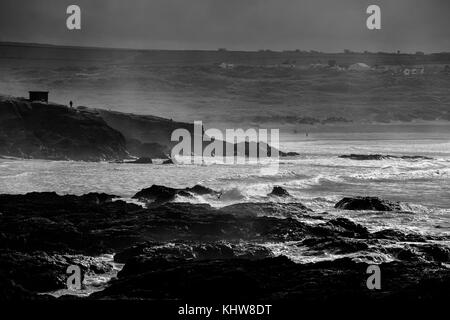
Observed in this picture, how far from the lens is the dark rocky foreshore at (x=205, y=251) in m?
11.6

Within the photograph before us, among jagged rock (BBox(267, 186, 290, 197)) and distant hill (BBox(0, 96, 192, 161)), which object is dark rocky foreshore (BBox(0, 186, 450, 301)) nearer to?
jagged rock (BBox(267, 186, 290, 197))

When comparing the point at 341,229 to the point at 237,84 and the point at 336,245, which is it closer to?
the point at 336,245

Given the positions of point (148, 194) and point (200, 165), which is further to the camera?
point (200, 165)

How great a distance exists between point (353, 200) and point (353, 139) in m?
42.0

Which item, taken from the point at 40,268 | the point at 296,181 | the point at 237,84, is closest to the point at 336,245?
the point at 40,268

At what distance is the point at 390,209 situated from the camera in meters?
21.0

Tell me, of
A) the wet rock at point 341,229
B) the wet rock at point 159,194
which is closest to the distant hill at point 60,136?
the wet rock at point 159,194

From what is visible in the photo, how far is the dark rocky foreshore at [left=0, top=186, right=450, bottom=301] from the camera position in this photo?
11609mm

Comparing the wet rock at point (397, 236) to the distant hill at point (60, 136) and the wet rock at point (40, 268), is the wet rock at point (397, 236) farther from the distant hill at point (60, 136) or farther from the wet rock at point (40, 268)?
the distant hill at point (60, 136)

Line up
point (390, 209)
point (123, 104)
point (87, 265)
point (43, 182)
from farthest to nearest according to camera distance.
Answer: point (123, 104)
point (43, 182)
point (390, 209)
point (87, 265)

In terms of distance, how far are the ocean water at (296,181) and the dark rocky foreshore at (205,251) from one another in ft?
6.89

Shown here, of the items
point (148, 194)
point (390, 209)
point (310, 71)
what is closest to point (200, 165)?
point (148, 194)
